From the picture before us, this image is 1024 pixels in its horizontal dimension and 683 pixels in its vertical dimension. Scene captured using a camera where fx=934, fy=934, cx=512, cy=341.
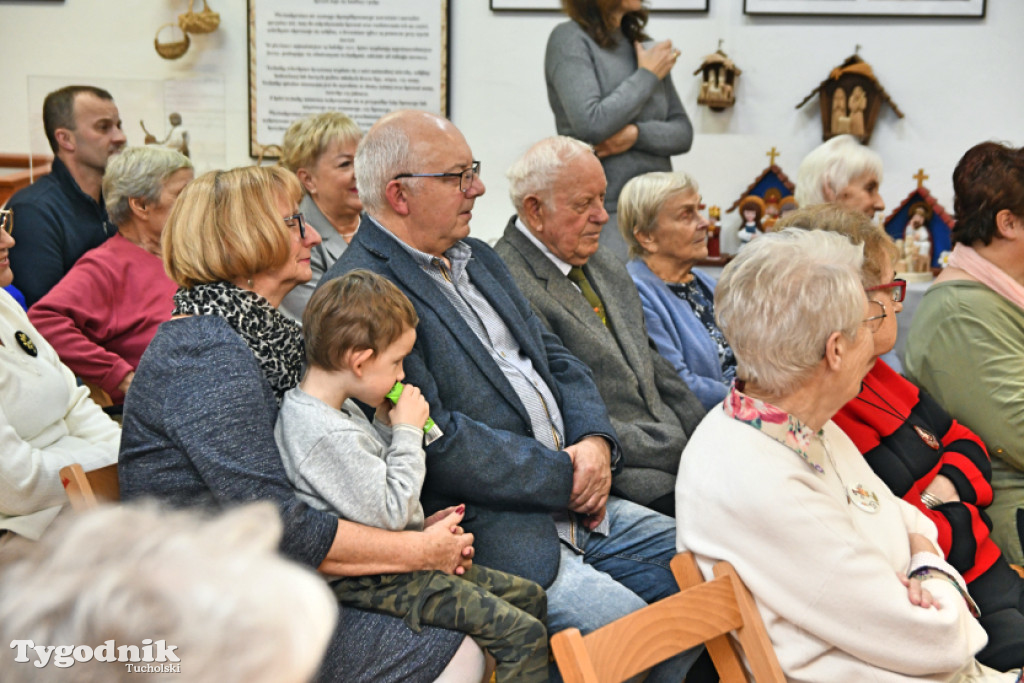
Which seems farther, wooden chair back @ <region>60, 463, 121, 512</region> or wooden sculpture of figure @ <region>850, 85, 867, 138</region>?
wooden sculpture of figure @ <region>850, 85, 867, 138</region>

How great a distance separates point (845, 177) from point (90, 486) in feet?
9.92

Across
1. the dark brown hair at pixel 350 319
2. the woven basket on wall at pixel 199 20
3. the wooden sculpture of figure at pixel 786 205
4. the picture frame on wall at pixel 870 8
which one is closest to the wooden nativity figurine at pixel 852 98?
the picture frame on wall at pixel 870 8

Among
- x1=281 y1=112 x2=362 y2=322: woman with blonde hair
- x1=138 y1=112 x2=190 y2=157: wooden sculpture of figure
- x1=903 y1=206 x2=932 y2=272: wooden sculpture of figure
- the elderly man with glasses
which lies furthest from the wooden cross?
x1=138 y1=112 x2=190 y2=157: wooden sculpture of figure

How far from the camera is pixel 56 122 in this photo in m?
3.75

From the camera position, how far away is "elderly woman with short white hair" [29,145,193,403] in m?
2.86

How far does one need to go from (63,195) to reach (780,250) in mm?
2835

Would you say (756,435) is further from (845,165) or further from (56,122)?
(56,122)

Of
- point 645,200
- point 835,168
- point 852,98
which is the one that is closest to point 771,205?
point 852,98

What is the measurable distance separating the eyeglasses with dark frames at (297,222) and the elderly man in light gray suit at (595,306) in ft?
2.42

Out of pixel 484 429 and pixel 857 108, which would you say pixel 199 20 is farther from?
pixel 484 429

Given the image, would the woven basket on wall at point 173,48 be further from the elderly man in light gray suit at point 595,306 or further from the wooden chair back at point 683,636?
the wooden chair back at point 683,636

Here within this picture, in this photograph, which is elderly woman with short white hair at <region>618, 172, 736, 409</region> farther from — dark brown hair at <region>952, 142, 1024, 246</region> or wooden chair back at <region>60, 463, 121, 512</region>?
wooden chair back at <region>60, 463, 121, 512</region>

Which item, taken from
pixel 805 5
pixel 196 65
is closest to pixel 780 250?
pixel 805 5

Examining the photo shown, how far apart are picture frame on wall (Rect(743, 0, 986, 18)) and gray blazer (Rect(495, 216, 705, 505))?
3.09 meters
